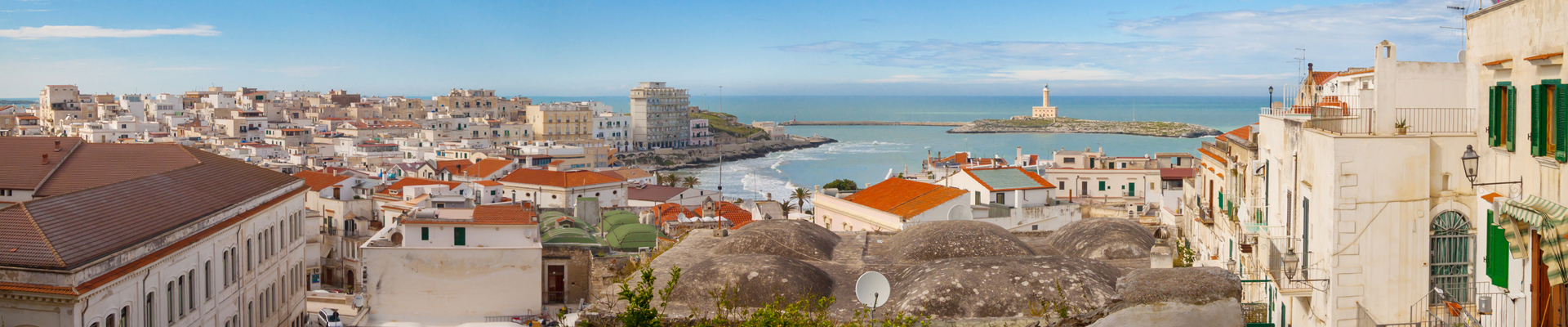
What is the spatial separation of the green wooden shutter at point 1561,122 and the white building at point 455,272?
683 inches

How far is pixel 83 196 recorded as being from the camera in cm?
1720

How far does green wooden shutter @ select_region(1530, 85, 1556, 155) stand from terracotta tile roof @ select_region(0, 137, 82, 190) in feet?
76.0

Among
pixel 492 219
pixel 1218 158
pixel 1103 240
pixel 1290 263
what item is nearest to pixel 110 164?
pixel 492 219

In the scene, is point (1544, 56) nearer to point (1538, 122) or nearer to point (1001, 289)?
point (1538, 122)

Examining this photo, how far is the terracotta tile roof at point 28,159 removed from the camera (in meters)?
21.2

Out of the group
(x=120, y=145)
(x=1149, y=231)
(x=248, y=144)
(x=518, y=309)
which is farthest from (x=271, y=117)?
(x=1149, y=231)

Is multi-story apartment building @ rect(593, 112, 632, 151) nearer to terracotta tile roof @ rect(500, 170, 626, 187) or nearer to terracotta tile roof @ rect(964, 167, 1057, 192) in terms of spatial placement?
terracotta tile roof @ rect(500, 170, 626, 187)

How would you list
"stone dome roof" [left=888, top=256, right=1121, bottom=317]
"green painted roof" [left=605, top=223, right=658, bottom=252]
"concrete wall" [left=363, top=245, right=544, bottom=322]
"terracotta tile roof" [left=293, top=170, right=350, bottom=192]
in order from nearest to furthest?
"stone dome roof" [left=888, top=256, right=1121, bottom=317], "concrete wall" [left=363, top=245, right=544, bottom=322], "green painted roof" [left=605, top=223, right=658, bottom=252], "terracotta tile roof" [left=293, top=170, right=350, bottom=192]

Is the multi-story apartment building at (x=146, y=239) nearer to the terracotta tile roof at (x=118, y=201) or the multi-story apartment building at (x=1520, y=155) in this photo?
the terracotta tile roof at (x=118, y=201)

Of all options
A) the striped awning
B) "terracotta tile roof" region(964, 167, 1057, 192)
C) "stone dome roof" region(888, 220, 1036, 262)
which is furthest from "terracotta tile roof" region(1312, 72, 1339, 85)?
"terracotta tile roof" region(964, 167, 1057, 192)

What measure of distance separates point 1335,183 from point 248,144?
71874 millimetres

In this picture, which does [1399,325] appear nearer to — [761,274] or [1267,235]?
[1267,235]

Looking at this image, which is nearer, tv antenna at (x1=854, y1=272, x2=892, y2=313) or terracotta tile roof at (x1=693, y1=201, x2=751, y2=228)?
tv antenna at (x1=854, y1=272, x2=892, y2=313)

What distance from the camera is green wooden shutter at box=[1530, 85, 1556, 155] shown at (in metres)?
7.30
